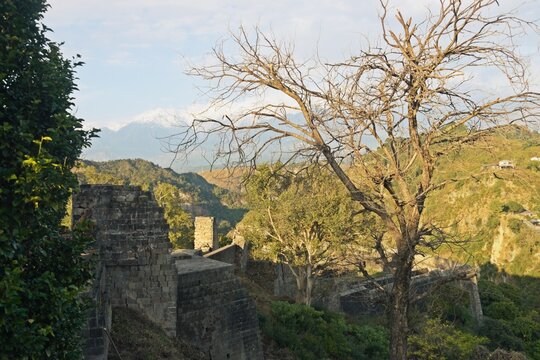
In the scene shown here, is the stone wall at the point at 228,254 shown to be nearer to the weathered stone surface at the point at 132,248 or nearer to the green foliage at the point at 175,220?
the weathered stone surface at the point at 132,248

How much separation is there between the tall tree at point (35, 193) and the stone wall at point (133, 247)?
355 centimetres

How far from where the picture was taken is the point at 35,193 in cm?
498

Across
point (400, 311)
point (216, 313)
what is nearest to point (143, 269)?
point (216, 313)

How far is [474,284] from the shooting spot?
97.0 ft

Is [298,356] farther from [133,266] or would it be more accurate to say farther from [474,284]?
[474,284]

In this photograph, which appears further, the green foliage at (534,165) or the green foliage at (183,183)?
the green foliage at (183,183)

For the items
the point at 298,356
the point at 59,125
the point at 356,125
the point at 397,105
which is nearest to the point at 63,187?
the point at 59,125

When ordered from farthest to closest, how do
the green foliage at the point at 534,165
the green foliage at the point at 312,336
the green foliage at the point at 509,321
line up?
the green foliage at the point at 534,165 < the green foliage at the point at 509,321 < the green foliage at the point at 312,336

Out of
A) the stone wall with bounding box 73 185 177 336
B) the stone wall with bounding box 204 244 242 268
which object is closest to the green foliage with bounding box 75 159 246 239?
the stone wall with bounding box 204 244 242 268

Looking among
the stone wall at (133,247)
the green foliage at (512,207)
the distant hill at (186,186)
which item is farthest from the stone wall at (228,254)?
the distant hill at (186,186)

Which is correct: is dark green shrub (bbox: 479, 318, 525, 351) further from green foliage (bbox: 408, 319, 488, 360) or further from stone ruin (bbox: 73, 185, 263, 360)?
stone ruin (bbox: 73, 185, 263, 360)

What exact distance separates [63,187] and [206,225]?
18.6 m

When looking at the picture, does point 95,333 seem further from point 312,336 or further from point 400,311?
point 312,336

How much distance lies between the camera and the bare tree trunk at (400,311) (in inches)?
269
